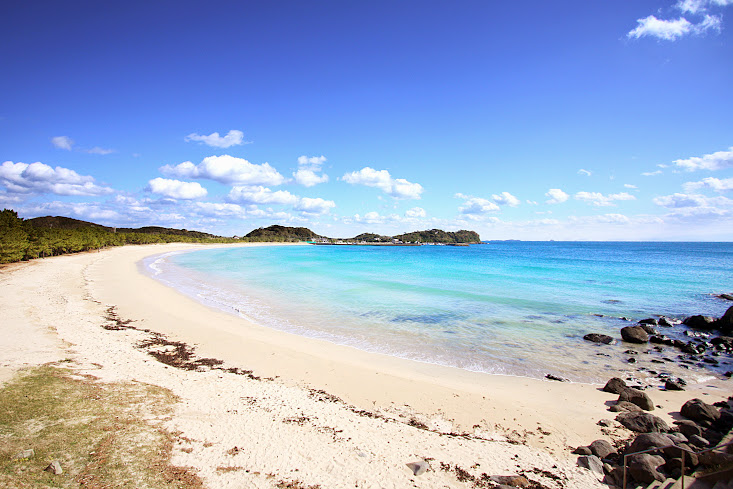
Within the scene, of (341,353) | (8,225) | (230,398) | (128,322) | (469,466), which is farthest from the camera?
(8,225)

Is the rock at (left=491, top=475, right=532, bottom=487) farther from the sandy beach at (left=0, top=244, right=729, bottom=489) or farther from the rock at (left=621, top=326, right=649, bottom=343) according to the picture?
the rock at (left=621, top=326, right=649, bottom=343)

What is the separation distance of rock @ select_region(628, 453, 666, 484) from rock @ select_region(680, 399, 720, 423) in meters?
3.20

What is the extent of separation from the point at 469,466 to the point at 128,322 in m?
14.1

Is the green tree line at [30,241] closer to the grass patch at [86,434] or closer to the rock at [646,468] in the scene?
the grass patch at [86,434]

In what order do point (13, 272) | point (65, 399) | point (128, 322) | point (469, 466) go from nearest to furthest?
point (469, 466), point (65, 399), point (128, 322), point (13, 272)

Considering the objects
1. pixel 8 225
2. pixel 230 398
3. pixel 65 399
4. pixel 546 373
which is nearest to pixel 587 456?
pixel 546 373

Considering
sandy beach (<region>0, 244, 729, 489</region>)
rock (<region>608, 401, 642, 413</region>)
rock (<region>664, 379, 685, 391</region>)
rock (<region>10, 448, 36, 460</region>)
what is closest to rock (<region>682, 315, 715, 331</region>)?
sandy beach (<region>0, 244, 729, 489</region>)

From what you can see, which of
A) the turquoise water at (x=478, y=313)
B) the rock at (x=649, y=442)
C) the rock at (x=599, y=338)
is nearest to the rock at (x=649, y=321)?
the turquoise water at (x=478, y=313)

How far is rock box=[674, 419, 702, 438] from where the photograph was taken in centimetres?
604

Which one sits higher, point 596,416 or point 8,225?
point 8,225

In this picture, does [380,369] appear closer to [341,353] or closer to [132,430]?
[341,353]

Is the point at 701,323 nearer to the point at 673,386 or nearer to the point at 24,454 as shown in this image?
the point at 673,386

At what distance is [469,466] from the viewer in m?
5.05

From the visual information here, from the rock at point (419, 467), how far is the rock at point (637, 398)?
5856mm
